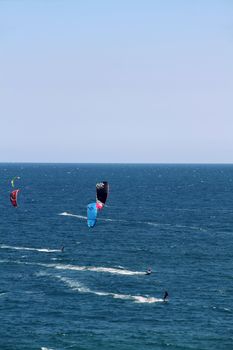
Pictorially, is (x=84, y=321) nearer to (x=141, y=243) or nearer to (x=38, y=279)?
(x=38, y=279)

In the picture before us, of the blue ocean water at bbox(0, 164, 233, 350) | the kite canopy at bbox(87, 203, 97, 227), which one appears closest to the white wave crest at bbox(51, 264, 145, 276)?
the blue ocean water at bbox(0, 164, 233, 350)

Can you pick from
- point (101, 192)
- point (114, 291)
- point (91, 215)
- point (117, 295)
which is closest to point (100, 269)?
point (114, 291)

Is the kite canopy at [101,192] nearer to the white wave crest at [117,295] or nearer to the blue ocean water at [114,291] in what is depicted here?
the white wave crest at [117,295]

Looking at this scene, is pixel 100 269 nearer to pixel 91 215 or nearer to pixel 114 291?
pixel 114 291

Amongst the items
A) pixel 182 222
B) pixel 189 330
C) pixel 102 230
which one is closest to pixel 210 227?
pixel 182 222

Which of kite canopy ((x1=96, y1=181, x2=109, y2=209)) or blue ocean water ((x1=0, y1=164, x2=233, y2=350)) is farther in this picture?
kite canopy ((x1=96, y1=181, x2=109, y2=209))

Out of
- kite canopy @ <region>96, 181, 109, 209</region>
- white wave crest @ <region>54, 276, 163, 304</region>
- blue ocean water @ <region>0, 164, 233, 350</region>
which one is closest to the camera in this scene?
blue ocean water @ <region>0, 164, 233, 350</region>

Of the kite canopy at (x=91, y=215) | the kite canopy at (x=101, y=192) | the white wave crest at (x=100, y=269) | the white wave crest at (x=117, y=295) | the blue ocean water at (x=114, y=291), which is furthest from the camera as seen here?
the white wave crest at (x=100, y=269)

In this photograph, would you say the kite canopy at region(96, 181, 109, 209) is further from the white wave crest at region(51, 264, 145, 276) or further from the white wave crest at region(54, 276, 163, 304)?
the white wave crest at region(51, 264, 145, 276)

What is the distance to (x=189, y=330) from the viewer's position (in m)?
85.5

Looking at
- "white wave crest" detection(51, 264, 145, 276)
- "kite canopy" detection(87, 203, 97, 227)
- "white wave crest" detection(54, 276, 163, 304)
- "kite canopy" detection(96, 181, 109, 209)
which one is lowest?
"white wave crest" detection(54, 276, 163, 304)

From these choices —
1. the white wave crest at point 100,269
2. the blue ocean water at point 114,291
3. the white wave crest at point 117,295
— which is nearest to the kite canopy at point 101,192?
the white wave crest at point 117,295

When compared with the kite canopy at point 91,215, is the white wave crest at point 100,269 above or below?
below

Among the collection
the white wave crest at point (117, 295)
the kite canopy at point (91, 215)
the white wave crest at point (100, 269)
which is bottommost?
the white wave crest at point (117, 295)
